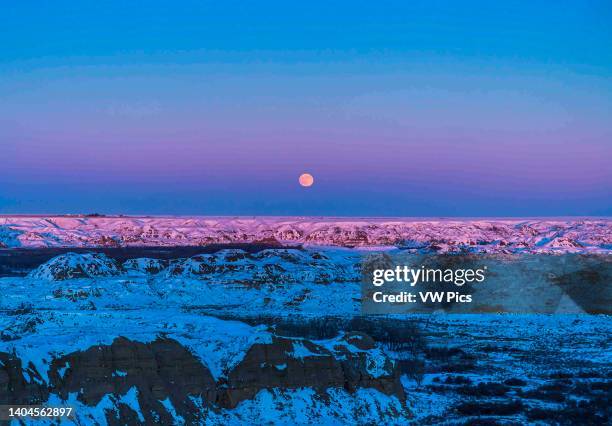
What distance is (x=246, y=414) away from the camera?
24703mm

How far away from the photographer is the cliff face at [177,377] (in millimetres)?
22891

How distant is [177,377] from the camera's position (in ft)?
81.3

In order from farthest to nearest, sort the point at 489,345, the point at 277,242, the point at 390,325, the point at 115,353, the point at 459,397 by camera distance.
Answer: the point at 277,242 → the point at 390,325 → the point at 489,345 → the point at 459,397 → the point at 115,353

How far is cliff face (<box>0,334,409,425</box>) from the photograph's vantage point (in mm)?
22891

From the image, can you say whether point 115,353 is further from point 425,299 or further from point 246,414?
point 425,299

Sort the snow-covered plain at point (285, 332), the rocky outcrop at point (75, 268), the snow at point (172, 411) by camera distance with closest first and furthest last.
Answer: the snow at point (172, 411) < the snow-covered plain at point (285, 332) < the rocky outcrop at point (75, 268)

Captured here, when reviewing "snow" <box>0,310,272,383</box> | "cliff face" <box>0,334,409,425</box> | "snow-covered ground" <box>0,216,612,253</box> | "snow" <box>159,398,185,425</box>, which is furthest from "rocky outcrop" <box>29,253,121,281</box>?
"snow" <box>159,398,185,425</box>

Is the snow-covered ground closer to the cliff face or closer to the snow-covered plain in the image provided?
the snow-covered plain

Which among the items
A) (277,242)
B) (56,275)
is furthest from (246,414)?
(277,242)

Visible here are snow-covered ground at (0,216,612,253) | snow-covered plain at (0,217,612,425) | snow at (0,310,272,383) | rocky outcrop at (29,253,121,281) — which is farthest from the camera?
snow-covered ground at (0,216,612,253)

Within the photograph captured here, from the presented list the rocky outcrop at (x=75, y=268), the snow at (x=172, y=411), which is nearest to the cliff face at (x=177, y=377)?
the snow at (x=172, y=411)

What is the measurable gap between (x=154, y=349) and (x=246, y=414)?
3.51 metres

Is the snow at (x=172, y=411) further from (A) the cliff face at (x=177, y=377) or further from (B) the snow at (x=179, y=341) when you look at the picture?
(B) the snow at (x=179, y=341)
